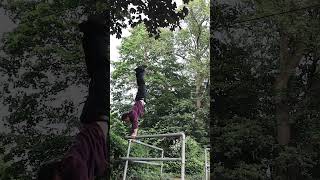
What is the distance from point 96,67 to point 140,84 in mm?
2969

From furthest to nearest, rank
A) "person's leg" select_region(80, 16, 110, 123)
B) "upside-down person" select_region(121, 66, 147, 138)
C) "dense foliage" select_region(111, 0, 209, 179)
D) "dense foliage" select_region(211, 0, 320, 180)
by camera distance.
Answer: "upside-down person" select_region(121, 66, 147, 138) → "dense foliage" select_region(111, 0, 209, 179) → "dense foliage" select_region(211, 0, 320, 180) → "person's leg" select_region(80, 16, 110, 123)

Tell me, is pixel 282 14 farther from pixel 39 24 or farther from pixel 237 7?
pixel 39 24

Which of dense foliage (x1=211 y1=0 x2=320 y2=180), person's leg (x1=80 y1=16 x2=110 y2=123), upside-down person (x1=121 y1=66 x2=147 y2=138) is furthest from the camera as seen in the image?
upside-down person (x1=121 y1=66 x2=147 y2=138)

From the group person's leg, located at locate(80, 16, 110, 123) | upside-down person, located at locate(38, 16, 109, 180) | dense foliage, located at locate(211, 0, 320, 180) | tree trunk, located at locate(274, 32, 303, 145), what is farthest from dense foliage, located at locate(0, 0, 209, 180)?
person's leg, located at locate(80, 16, 110, 123)

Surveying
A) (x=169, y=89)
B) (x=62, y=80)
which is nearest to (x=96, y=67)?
(x=169, y=89)

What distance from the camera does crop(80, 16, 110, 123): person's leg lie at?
5.43 ft

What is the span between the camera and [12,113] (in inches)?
176

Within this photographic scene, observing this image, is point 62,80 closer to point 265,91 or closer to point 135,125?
point 135,125

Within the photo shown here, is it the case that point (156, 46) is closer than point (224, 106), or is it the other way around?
point (224, 106)

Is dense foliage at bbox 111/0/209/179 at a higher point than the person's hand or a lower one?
higher

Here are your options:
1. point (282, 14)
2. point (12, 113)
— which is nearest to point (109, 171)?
point (12, 113)

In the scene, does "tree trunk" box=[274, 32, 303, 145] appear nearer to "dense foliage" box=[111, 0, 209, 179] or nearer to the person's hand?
"dense foliage" box=[111, 0, 209, 179]

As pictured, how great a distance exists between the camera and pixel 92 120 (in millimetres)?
1786

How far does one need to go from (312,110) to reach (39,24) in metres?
2.62
